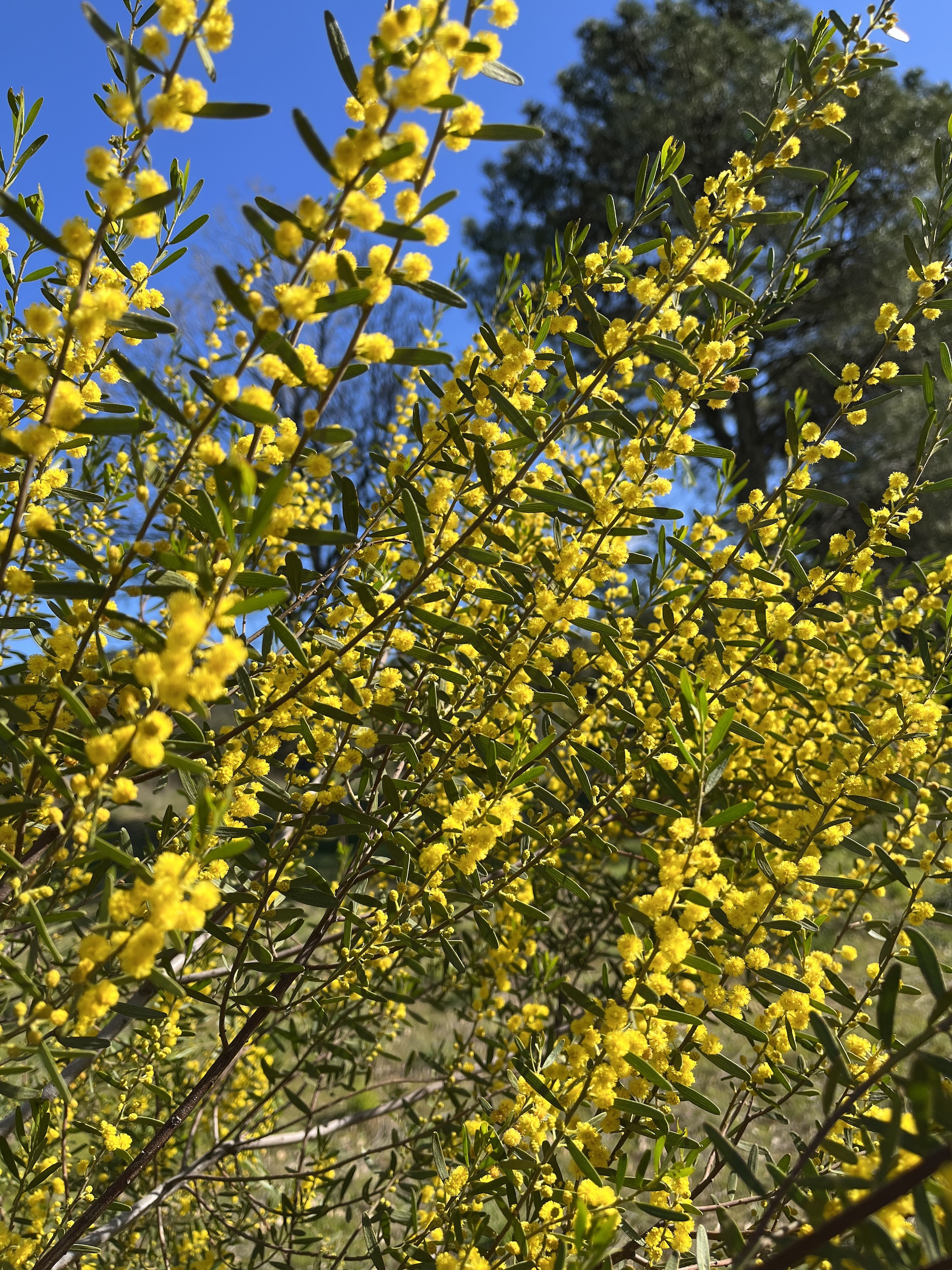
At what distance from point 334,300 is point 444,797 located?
1326mm

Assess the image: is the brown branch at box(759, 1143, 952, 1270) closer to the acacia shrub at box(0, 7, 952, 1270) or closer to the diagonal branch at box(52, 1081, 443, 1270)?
the acacia shrub at box(0, 7, 952, 1270)

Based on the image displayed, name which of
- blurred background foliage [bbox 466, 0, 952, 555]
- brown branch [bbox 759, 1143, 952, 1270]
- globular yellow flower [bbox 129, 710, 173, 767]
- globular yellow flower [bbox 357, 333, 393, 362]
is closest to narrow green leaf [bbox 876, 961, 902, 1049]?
brown branch [bbox 759, 1143, 952, 1270]

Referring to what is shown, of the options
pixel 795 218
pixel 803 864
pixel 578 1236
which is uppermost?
pixel 795 218

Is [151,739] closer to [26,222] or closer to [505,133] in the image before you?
[26,222]

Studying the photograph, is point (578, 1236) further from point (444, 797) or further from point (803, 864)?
point (444, 797)

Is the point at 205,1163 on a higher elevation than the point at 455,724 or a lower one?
lower

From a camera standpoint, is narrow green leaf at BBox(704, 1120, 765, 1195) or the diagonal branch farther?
the diagonal branch

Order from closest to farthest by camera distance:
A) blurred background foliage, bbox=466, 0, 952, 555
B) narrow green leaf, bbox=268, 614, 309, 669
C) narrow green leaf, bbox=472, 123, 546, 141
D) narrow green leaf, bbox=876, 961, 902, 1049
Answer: narrow green leaf, bbox=876, 961, 902, 1049 < narrow green leaf, bbox=472, 123, 546, 141 < narrow green leaf, bbox=268, 614, 309, 669 < blurred background foliage, bbox=466, 0, 952, 555

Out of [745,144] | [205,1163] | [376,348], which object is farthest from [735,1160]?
[745,144]

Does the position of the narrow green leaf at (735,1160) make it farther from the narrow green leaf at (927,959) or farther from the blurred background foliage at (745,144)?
the blurred background foliage at (745,144)

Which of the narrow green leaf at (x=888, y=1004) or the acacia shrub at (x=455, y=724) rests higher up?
the acacia shrub at (x=455, y=724)

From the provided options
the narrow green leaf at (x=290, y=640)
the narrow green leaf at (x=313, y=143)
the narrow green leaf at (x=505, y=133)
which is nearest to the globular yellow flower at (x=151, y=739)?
the narrow green leaf at (x=290, y=640)

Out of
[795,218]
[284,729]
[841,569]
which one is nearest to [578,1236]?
[284,729]

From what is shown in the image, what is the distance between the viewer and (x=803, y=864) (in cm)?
148
